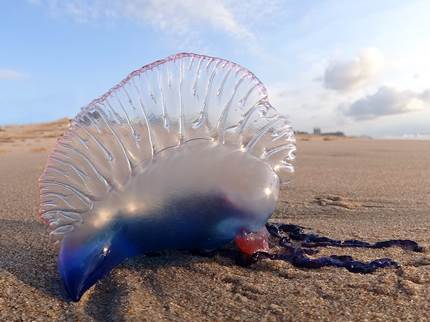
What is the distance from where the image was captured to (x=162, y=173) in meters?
1.89

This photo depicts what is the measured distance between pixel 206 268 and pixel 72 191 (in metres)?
0.63

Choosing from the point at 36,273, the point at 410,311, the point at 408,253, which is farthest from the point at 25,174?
the point at 410,311

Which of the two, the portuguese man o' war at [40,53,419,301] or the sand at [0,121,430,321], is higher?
the portuguese man o' war at [40,53,419,301]

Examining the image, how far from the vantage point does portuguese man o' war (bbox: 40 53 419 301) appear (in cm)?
186

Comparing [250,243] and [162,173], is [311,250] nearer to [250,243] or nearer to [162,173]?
[250,243]

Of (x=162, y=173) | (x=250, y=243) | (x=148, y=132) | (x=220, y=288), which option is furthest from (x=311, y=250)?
(x=148, y=132)

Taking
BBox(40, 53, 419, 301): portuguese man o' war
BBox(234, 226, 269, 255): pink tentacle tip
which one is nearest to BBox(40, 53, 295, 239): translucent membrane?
BBox(40, 53, 419, 301): portuguese man o' war

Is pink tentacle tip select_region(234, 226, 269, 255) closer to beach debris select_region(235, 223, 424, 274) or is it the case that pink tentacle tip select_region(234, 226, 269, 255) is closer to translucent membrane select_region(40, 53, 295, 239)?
beach debris select_region(235, 223, 424, 274)

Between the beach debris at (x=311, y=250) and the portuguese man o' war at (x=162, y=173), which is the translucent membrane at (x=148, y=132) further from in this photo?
the beach debris at (x=311, y=250)

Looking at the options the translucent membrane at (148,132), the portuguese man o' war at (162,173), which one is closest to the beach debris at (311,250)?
the portuguese man o' war at (162,173)

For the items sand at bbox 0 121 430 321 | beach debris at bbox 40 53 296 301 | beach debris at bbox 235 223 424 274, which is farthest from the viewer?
beach debris at bbox 235 223 424 274

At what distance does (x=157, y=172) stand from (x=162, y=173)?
2cm

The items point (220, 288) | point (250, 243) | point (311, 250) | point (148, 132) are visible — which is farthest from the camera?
point (311, 250)

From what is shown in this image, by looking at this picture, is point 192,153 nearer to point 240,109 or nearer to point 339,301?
point 240,109
